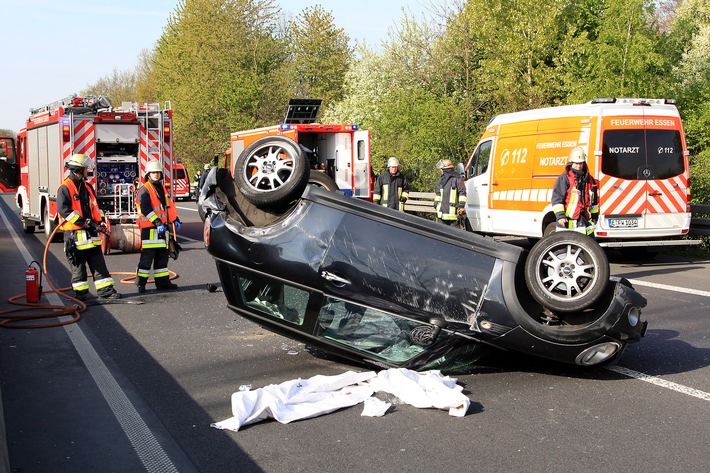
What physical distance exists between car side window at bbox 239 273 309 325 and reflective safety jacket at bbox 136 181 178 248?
4.65m

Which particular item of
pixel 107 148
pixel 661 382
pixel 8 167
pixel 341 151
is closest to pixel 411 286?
pixel 661 382

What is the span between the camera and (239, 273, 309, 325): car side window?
5707 millimetres

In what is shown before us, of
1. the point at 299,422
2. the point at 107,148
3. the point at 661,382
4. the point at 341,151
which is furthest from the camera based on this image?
the point at 341,151

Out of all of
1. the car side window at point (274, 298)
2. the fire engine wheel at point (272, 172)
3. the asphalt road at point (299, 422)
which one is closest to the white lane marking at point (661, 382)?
the asphalt road at point (299, 422)

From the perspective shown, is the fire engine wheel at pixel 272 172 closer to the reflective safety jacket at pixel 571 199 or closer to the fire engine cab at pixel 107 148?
the reflective safety jacket at pixel 571 199

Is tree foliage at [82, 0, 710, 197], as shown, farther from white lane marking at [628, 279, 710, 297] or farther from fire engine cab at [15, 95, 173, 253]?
fire engine cab at [15, 95, 173, 253]

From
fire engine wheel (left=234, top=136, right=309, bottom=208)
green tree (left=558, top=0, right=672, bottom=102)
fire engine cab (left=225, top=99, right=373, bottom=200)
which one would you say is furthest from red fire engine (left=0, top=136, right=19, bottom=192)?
fire engine wheel (left=234, top=136, right=309, bottom=208)

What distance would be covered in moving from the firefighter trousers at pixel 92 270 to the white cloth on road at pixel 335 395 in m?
5.01

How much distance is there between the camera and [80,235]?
9617 mm

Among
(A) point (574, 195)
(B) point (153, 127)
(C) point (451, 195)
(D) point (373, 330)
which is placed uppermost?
(B) point (153, 127)

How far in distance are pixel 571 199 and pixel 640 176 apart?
7.46ft

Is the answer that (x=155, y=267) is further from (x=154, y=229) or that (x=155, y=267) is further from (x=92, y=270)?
(x=92, y=270)

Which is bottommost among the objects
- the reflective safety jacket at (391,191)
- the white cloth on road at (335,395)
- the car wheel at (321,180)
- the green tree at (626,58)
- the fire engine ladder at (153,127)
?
→ the white cloth on road at (335,395)

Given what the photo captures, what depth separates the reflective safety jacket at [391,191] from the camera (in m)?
14.7
